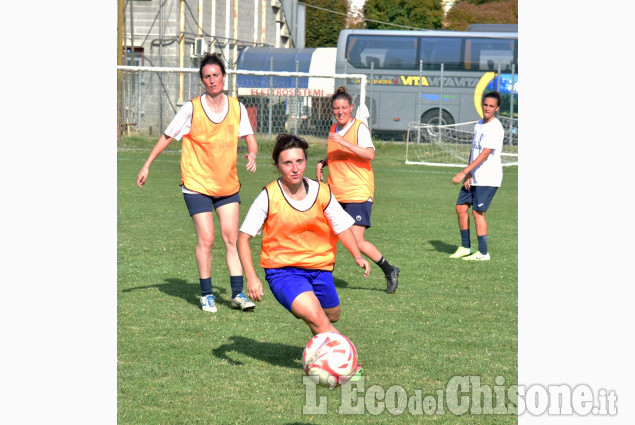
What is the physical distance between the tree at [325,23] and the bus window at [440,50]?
849 inches

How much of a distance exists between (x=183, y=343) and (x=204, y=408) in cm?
140

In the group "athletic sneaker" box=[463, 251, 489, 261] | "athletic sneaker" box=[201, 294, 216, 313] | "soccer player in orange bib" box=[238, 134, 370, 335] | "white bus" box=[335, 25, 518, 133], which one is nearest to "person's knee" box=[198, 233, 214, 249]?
"athletic sneaker" box=[201, 294, 216, 313]

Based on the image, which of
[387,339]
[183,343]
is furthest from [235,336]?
[387,339]

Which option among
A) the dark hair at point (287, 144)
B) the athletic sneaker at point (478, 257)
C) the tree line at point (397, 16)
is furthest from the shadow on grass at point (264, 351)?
the tree line at point (397, 16)

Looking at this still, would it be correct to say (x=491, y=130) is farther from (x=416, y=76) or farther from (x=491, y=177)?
(x=416, y=76)

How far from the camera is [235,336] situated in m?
6.29

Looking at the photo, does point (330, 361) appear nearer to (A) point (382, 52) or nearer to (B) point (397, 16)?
(A) point (382, 52)

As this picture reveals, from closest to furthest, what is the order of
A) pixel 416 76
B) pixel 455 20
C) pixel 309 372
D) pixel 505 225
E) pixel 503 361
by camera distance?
pixel 309 372 < pixel 503 361 < pixel 505 225 < pixel 416 76 < pixel 455 20

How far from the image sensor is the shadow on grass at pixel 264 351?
5676mm

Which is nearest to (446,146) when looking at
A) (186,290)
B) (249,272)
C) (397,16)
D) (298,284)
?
(186,290)

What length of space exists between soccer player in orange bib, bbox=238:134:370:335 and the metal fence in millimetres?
18429

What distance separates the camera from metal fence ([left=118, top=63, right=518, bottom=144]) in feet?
83.6

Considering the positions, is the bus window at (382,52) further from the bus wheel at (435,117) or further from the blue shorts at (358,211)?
the blue shorts at (358,211)

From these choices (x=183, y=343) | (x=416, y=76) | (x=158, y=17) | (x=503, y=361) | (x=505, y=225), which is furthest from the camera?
(x=158, y=17)
